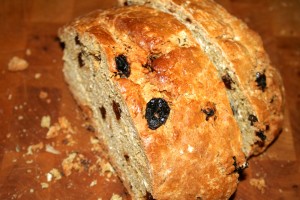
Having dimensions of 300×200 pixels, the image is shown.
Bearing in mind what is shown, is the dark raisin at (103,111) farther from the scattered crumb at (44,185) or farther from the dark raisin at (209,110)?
the dark raisin at (209,110)

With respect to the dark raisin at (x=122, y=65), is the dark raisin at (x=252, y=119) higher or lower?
lower

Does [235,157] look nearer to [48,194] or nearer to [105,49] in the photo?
[105,49]

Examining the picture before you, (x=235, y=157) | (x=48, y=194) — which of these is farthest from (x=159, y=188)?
(x=48, y=194)

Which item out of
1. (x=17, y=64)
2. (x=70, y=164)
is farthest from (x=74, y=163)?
(x=17, y=64)

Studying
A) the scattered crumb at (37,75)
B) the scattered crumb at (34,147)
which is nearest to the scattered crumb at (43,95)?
the scattered crumb at (37,75)

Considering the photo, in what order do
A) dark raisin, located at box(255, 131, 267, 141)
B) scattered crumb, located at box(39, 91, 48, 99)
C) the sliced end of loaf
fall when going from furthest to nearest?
scattered crumb, located at box(39, 91, 48, 99)
dark raisin, located at box(255, 131, 267, 141)
the sliced end of loaf

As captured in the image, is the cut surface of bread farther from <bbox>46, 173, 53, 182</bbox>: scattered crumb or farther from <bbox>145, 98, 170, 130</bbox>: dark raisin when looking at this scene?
<bbox>46, 173, 53, 182</bbox>: scattered crumb

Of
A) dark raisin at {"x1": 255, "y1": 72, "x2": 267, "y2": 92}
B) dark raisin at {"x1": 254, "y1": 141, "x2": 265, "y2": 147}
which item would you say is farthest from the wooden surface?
dark raisin at {"x1": 255, "y1": 72, "x2": 267, "y2": 92}
